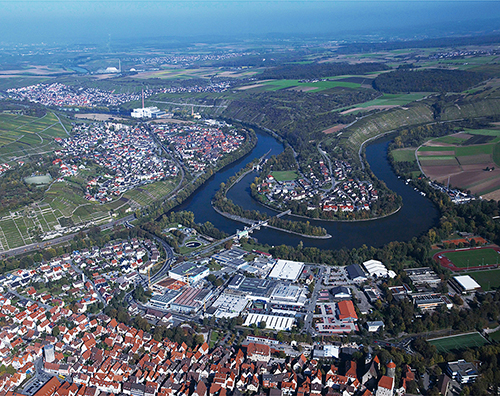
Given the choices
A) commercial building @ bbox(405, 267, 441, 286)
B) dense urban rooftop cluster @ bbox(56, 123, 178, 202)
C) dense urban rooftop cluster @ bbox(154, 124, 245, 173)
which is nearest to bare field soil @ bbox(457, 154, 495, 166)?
commercial building @ bbox(405, 267, 441, 286)

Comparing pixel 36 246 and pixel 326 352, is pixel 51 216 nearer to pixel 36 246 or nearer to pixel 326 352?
pixel 36 246

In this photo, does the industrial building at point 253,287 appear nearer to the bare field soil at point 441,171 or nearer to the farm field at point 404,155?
the bare field soil at point 441,171

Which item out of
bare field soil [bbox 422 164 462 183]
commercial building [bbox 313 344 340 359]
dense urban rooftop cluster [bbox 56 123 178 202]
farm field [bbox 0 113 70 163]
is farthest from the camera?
farm field [bbox 0 113 70 163]

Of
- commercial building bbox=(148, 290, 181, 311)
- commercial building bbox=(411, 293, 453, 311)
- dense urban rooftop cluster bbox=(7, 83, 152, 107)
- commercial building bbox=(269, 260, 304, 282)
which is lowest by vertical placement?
dense urban rooftop cluster bbox=(7, 83, 152, 107)

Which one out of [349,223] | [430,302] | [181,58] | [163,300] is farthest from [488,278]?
[181,58]

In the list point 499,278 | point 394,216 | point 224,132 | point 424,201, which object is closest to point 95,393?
point 499,278

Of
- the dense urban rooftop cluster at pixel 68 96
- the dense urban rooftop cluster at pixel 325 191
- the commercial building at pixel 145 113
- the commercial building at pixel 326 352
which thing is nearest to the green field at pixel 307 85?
the commercial building at pixel 145 113

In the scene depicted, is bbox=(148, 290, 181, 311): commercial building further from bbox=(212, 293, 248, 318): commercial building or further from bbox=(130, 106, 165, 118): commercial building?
bbox=(130, 106, 165, 118): commercial building
